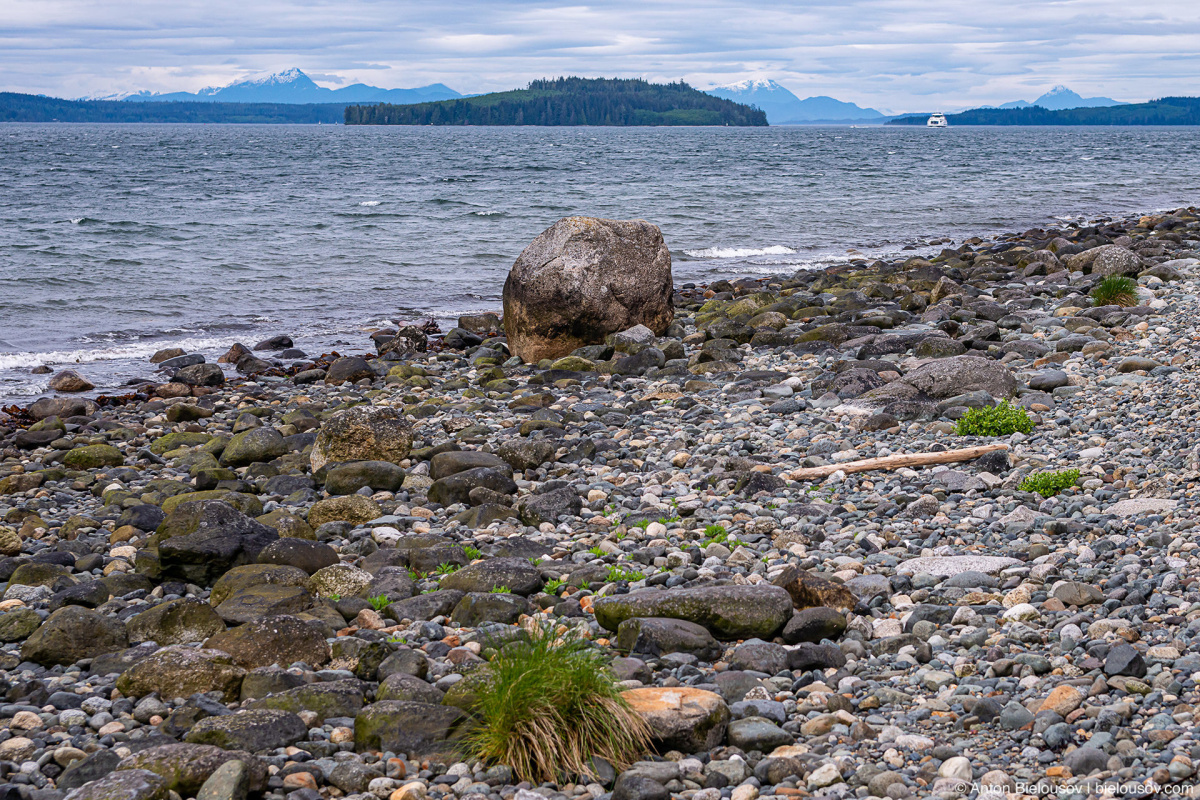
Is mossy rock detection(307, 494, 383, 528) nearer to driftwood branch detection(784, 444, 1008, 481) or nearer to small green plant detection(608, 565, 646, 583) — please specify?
small green plant detection(608, 565, 646, 583)

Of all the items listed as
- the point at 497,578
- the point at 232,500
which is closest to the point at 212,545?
the point at 232,500

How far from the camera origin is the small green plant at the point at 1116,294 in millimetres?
14641

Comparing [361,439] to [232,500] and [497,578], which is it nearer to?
[232,500]

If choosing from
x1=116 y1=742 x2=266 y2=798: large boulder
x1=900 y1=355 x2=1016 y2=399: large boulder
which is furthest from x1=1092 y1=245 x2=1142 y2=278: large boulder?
x1=116 y1=742 x2=266 y2=798: large boulder

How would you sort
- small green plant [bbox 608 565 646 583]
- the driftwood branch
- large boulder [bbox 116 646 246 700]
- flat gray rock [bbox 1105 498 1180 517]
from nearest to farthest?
large boulder [bbox 116 646 246 700] → flat gray rock [bbox 1105 498 1180 517] → small green plant [bbox 608 565 646 583] → the driftwood branch

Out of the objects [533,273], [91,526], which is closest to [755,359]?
[533,273]

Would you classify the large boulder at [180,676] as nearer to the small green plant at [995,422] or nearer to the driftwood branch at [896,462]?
the driftwood branch at [896,462]

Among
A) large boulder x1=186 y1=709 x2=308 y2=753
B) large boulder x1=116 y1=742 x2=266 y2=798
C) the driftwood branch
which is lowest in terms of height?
large boulder x1=186 y1=709 x2=308 y2=753

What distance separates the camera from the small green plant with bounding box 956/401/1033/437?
29.6 ft

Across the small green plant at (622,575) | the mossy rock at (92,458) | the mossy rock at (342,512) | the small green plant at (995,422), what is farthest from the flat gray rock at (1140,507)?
the mossy rock at (92,458)

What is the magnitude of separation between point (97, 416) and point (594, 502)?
30.0 feet

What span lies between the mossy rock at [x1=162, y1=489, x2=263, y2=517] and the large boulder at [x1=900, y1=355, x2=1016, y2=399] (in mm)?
7341

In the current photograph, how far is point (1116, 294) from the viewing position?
14719 millimetres

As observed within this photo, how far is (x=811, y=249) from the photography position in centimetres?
3106
